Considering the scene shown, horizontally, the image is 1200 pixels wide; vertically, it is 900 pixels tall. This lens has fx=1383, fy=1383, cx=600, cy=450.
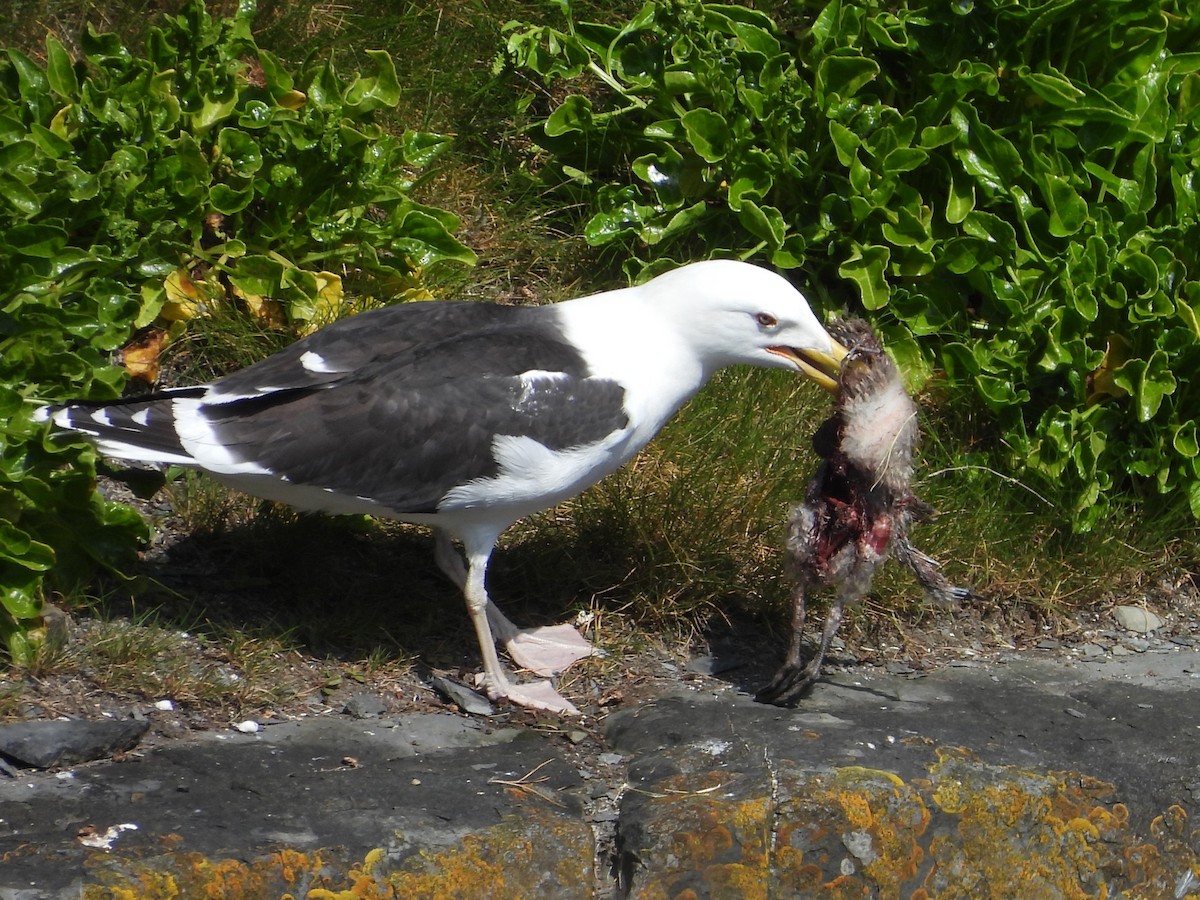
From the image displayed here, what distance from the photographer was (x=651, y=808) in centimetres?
298

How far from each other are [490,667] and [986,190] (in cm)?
221

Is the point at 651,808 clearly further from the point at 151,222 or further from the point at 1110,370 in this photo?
the point at 151,222

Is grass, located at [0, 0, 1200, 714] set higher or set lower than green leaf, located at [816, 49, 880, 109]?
lower

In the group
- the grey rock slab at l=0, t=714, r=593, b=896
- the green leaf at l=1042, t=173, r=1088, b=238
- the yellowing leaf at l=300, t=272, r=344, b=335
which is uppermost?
the green leaf at l=1042, t=173, r=1088, b=238

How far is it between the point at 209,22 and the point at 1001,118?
2.60 meters

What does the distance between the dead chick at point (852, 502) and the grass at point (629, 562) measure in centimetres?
44

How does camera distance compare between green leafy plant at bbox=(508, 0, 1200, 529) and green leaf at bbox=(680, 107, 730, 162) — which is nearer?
green leafy plant at bbox=(508, 0, 1200, 529)

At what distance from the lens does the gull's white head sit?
11.9 feet

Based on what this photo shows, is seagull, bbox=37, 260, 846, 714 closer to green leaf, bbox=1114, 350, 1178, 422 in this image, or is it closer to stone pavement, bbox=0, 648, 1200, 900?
stone pavement, bbox=0, 648, 1200, 900

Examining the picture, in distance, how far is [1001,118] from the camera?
4629 millimetres

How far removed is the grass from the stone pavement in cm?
37

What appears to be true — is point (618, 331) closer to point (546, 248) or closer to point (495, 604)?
point (495, 604)

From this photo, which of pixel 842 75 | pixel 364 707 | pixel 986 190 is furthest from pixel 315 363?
pixel 986 190

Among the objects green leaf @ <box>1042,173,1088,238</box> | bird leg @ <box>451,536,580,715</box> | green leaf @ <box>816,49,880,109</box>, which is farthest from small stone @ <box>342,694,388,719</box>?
green leaf @ <box>1042,173,1088,238</box>
